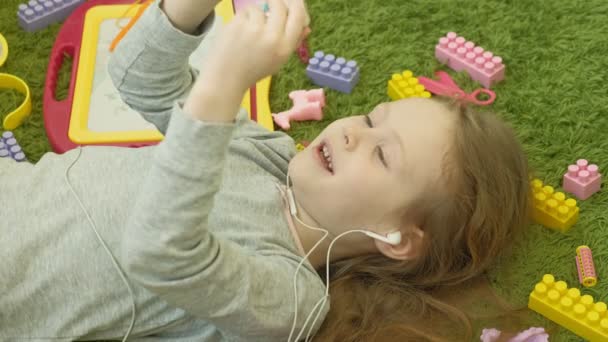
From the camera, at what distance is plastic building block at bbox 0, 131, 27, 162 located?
142 centimetres

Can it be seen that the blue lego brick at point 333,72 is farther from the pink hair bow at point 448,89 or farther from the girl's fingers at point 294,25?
the girl's fingers at point 294,25

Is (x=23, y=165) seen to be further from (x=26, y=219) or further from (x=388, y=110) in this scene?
(x=388, y=110)

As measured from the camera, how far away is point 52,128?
1.47 metres

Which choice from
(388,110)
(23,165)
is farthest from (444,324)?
(23,165)

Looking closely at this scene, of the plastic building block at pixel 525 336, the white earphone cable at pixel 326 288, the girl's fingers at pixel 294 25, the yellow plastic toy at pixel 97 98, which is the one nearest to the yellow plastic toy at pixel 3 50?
the yellow plastic toy at pixel 97 98

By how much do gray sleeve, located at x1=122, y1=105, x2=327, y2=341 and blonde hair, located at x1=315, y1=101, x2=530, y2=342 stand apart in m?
0.17

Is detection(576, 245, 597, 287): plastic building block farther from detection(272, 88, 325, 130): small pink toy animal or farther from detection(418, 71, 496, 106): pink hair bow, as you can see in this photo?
detection(272, 88, 325, 130): small pink toy animal

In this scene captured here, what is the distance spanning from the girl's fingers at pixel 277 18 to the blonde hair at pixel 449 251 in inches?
13.9

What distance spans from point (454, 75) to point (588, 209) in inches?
14.8

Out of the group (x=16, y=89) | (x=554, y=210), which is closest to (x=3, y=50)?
(x=16, y=89)

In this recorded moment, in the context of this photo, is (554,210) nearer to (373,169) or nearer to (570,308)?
(570,308)

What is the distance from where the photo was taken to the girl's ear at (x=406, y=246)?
115 centimetres

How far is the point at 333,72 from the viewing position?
1.57 metres

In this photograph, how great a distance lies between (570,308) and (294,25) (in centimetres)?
63
